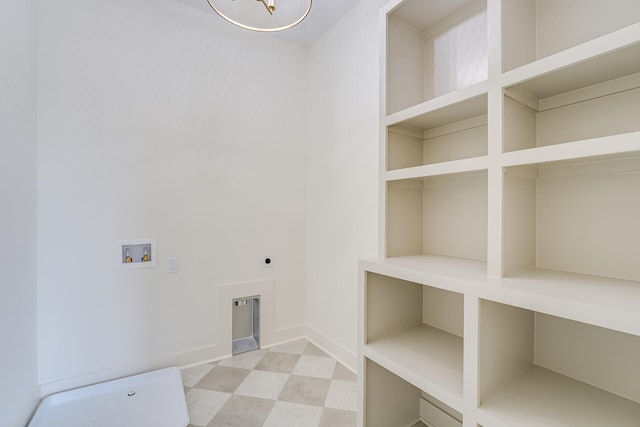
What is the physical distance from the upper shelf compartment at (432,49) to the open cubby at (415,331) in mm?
937

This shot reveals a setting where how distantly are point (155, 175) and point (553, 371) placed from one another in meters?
2.55

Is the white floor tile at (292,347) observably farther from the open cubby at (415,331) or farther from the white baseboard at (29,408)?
the white baseboard at (29,408)

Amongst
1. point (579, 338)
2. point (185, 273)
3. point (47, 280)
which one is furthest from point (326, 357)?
point (47, 280)

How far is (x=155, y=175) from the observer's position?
6.99 ft

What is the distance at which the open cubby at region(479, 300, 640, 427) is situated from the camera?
0.85 metres

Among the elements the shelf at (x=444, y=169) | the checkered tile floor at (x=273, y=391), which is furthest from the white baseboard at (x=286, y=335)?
the shelf at (x=444, y=169)

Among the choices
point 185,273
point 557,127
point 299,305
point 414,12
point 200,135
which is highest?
point 414,12

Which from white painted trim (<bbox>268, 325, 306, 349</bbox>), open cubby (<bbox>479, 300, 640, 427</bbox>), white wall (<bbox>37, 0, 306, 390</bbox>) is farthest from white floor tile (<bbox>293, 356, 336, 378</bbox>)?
open cubby (<bbox>479, 300, 640, 427</bbox>)

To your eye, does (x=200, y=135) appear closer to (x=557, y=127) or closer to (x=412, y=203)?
(x=412, y=203)

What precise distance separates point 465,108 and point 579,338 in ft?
3.20

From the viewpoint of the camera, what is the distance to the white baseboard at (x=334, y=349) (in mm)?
2158

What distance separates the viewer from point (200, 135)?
229cm

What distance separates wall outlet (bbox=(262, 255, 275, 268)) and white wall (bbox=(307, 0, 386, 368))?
0.36 meters

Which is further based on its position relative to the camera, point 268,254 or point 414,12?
point 268,254
